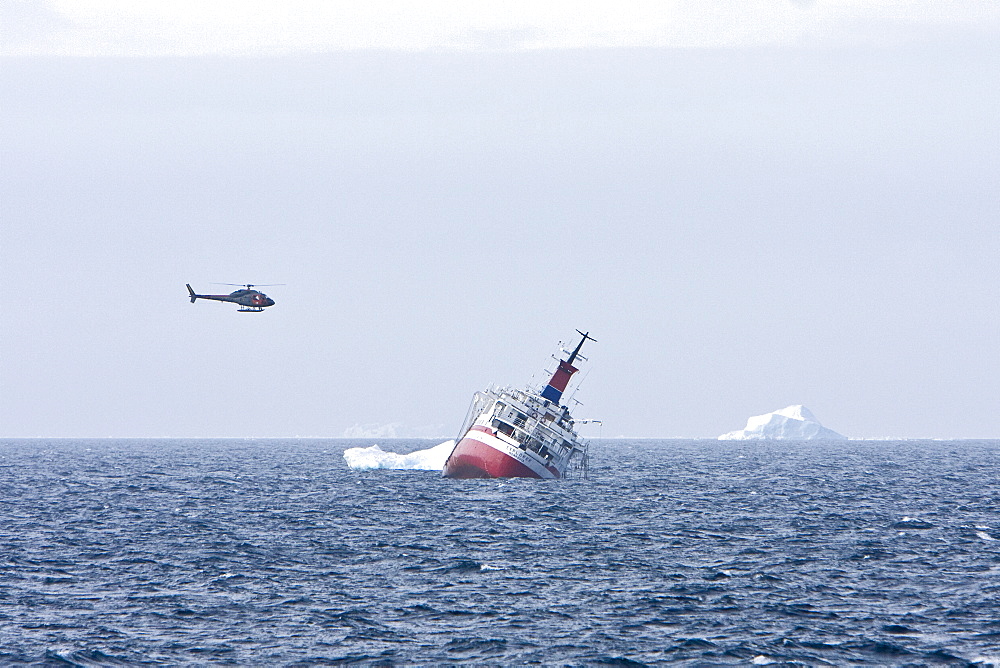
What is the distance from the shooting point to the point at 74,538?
59344mm

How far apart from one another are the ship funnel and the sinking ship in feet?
0.39

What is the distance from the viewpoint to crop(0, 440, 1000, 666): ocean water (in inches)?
1368

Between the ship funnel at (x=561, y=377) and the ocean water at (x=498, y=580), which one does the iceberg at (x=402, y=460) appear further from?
the ocean water at (x=498, y=580)

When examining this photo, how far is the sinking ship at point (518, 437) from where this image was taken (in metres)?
92.2

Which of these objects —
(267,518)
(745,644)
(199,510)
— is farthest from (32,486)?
(745,644)

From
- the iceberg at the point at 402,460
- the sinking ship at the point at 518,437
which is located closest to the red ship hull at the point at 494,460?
the sinking ship at the point at 518,437

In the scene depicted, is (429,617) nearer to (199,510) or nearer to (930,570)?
(930,570)

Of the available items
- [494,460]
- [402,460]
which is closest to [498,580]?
[494,460]

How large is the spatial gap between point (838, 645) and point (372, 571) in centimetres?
2068

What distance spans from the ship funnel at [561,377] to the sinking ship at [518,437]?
0.39 feet

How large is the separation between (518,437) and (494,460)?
2.67m

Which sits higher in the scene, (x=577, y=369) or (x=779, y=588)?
(x=577, y=369)

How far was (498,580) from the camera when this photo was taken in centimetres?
4681

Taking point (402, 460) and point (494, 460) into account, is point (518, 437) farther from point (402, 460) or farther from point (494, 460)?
point (402, 460)
